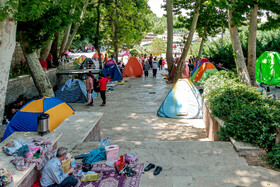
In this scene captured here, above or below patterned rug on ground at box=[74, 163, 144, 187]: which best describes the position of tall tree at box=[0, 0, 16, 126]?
above

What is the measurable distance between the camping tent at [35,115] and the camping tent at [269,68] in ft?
43.7

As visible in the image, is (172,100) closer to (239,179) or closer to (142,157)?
(142,157)

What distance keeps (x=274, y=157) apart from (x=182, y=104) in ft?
18.2

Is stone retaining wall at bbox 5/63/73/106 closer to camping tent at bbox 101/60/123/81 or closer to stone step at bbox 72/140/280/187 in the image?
stone step at bbox 72/140/280/187

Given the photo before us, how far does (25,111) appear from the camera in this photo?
7934mm

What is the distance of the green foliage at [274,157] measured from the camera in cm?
A: 479

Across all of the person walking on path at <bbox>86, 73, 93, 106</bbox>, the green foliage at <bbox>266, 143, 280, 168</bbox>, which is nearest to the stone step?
the green foliage at <bbox>266, 143, 280, 168</bbox>

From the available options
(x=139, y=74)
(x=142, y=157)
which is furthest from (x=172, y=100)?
(x=139, y=74)

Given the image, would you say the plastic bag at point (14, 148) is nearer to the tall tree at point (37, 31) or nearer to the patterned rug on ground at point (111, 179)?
the patterned rug on ground at point (111, 179)

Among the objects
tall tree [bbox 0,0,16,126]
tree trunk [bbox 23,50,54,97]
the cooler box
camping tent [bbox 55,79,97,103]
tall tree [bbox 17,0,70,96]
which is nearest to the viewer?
the cooler box

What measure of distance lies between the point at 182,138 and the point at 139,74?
15985 mm

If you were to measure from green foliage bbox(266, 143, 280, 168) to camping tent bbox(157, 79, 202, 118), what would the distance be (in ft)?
17.0

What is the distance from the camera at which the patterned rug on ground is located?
14.1ft

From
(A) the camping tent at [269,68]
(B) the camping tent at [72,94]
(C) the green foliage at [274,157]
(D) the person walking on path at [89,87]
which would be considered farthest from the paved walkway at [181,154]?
(A) the camping tent at [269,68]
